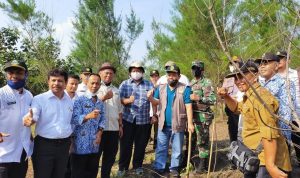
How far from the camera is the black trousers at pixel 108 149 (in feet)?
15.9

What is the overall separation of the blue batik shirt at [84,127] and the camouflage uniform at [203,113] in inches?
62.8

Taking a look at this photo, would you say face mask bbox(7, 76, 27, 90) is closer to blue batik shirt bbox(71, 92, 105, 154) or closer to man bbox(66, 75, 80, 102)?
blue batik shirt bbox(71, 92, 105, 154)

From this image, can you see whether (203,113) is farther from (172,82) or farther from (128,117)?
(128,117)

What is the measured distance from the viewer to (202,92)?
516 centimetres

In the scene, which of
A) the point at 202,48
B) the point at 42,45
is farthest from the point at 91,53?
the point at 202,48

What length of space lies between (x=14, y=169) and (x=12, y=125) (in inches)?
16.6

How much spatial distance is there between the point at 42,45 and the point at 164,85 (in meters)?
8.53

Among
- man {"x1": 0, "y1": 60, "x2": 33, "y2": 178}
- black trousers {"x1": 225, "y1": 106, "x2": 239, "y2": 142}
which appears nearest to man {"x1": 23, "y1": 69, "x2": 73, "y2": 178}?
man {"x1": 0, "y1": 60, "x2": 33, "y2": 178}

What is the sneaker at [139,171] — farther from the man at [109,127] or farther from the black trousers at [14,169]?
the black trousers at [14,169]

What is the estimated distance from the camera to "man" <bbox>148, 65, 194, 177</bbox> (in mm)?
4973

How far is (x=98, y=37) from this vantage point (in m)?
13.2

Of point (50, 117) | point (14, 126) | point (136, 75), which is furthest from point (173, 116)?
point (14, 126)

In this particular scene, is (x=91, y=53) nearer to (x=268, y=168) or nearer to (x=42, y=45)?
(x=42, y=45)

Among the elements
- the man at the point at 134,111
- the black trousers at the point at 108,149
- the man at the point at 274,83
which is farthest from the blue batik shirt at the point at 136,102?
the man at the point at 274,83
